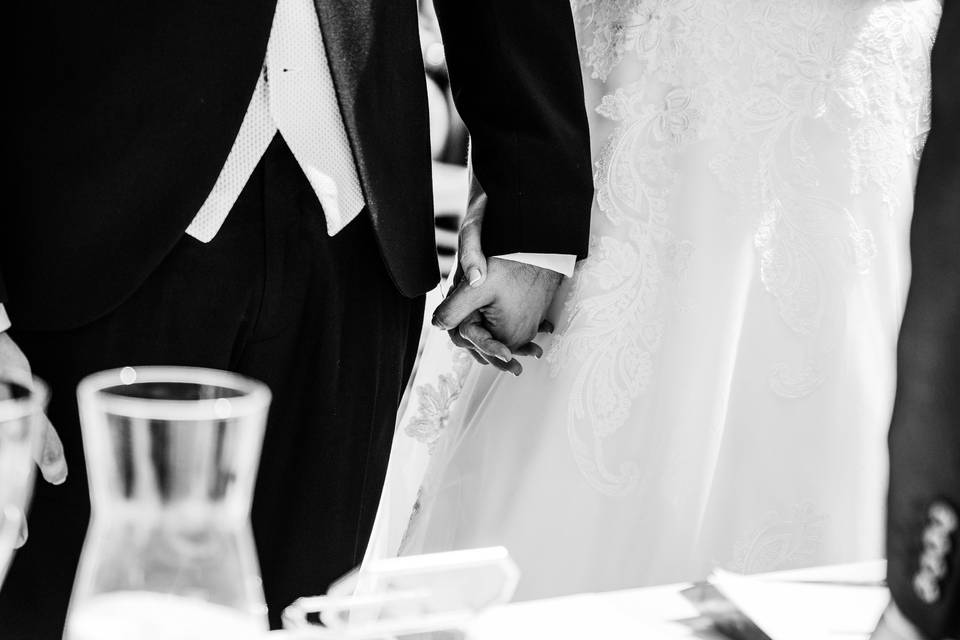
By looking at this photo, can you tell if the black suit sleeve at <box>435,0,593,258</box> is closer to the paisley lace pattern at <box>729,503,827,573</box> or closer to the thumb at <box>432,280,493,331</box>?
the thumb at <box>432,280,493,331</box>

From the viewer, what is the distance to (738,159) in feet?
4.40

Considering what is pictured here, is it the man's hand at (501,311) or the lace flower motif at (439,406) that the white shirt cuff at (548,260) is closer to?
the man's hand at (501,311)

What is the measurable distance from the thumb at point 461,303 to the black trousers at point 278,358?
51mm

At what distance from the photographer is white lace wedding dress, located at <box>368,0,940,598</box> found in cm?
134

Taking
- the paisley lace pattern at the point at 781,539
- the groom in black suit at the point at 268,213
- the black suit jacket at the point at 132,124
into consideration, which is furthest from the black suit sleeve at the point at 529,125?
the paisley lace pattern at the point at 781,539

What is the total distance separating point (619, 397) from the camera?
4.49ft

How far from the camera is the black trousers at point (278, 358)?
44.4 inches

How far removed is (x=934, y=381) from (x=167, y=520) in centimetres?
41

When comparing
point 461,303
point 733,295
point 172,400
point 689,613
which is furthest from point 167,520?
point 733,295

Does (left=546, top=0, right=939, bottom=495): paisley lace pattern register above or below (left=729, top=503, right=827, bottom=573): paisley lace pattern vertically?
above

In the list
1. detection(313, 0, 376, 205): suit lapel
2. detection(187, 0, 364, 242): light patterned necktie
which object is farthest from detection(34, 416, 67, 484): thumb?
detection(313, 0, 376, 205): suit lapel

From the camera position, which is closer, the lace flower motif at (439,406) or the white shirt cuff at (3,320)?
the white shirt cuff at (3,320)

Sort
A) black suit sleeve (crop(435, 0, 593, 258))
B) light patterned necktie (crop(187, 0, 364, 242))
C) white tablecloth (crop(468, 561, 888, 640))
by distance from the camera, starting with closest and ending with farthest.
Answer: white tablecloth (crop(468, 561, 888, 640)) < light patterned necktie (crop(187, 0, 364, 242)) < black suit sleeve (crop(435, 0, 593, 258))

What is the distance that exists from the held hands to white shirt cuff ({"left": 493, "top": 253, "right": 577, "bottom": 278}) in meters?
0.01
